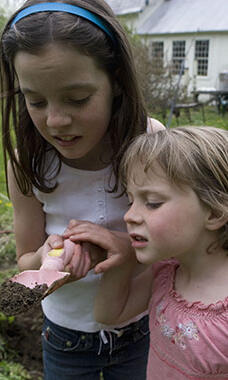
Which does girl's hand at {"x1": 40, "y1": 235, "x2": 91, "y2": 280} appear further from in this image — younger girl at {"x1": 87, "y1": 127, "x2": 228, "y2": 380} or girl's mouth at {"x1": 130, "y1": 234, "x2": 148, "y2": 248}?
girl's mouth at {"x1": 130, "y1": 234, "x2": 148, "y2": 248}

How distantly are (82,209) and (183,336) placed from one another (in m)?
0.61

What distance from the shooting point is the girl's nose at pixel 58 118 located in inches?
53.4

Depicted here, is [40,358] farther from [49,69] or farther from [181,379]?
Answer: [49,69]

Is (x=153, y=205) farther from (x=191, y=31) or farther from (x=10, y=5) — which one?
(x=191, y=31)

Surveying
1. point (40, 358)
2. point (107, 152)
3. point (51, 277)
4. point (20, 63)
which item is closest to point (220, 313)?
point (51, 277)

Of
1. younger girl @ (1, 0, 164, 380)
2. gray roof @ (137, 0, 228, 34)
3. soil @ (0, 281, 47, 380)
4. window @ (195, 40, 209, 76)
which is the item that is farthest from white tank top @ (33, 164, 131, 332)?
window @ (195, 40, 209, 76)

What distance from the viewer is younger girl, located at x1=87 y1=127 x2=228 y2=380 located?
1.31 m

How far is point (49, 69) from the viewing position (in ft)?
4.25

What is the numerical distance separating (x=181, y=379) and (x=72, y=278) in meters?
0.47

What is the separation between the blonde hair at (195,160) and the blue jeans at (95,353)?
0.72 m

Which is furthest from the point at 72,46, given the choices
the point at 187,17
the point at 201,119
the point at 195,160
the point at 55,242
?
the point at 187,17

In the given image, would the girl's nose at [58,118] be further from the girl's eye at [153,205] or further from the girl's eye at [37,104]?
the girl's eye at [153,205]

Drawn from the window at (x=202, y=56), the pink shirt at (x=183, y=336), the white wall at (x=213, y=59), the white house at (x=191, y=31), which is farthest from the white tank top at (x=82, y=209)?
the window at (x=202, y=56)

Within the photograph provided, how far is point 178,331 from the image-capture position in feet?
4.60
